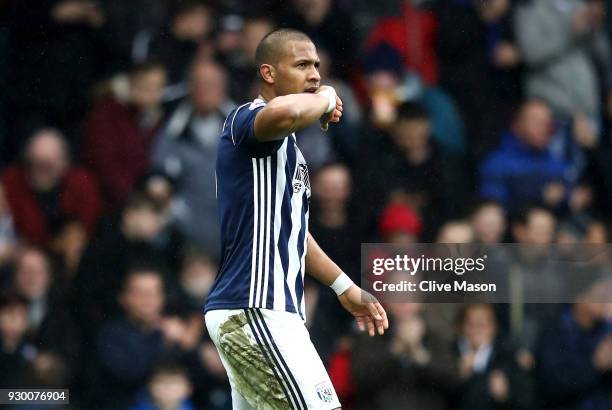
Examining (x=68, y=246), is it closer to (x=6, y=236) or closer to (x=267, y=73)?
(x=6, y=236)

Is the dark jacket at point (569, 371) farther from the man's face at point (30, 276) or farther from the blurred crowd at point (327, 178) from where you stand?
the man's face at point (30, 276)

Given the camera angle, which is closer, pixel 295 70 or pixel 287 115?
pixel 287 115

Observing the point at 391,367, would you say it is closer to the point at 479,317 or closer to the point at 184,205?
the point at 479,317

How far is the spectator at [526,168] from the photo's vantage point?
762 centimetres

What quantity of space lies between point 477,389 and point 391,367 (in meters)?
0.56

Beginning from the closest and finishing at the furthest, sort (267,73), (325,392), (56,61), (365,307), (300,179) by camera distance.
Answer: (325,392) < (300,179) < (267,73) < (365,307) < (56,61)

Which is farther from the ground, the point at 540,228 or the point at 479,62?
the point at 479,62

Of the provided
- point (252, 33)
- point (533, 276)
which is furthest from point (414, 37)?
point (533, 276)

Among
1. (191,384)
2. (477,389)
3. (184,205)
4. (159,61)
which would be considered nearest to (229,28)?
(159,61)

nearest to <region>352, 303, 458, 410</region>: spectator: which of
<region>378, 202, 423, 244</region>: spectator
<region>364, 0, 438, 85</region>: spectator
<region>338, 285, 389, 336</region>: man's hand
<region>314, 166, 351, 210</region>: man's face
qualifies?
<region>378, 202, 423, 244</region>: spectator

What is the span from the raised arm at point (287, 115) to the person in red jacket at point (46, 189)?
357 centimetres

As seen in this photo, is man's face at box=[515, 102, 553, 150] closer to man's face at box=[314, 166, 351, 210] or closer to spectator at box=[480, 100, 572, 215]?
spectator at box=[480, 100, 572, 215]

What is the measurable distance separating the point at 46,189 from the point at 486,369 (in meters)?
3.04

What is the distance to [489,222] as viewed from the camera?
7.61 m
